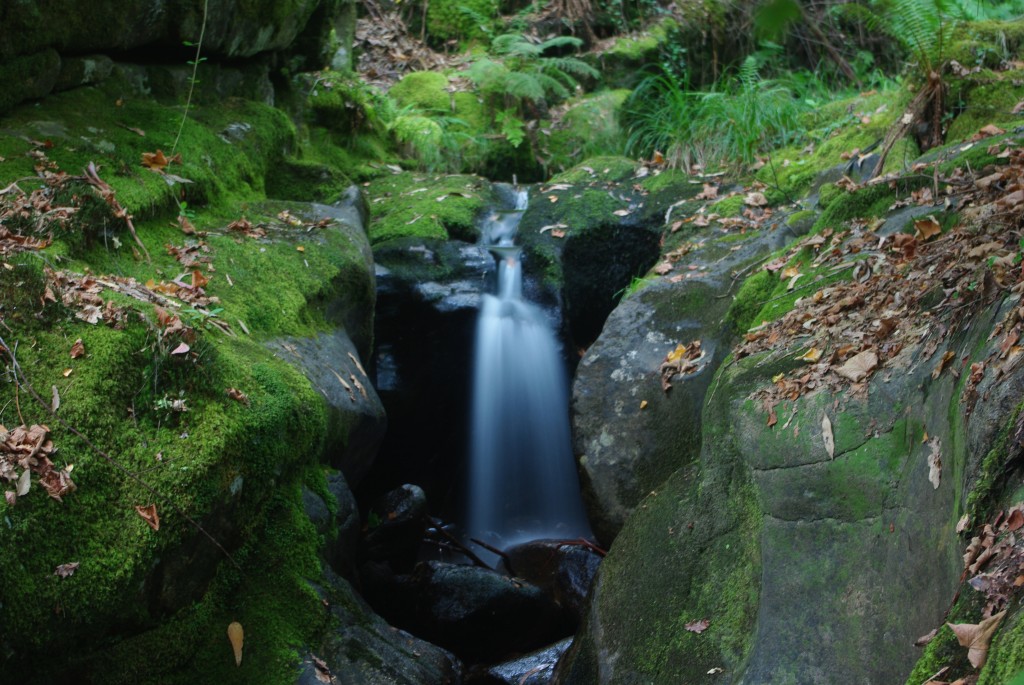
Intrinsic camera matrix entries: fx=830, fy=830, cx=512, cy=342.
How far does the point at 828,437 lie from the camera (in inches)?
129

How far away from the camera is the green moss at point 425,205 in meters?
7.80

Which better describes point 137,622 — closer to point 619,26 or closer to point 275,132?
point 275,132

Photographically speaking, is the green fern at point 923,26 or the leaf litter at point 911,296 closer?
the leaf litter at point 911,296

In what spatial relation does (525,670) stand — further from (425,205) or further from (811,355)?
(425,205)

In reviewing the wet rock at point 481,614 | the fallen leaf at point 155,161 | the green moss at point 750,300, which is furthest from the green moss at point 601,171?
the wet rock at point 481,614

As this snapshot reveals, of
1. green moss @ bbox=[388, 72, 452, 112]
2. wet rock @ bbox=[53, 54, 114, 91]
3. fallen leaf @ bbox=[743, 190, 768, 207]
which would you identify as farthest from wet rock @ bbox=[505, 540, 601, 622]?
green moss @ bbox=[388, 72, 452, 112]

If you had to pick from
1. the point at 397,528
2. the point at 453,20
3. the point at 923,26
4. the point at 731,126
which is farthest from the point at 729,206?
the point at 453,20

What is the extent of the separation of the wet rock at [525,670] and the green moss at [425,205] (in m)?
4.12

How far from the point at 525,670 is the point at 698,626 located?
1654 millimetres

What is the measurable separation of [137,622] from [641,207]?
5943 millimetres

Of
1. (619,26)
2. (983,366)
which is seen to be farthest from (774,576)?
(619,26)

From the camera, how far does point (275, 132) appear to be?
7203 millimetres

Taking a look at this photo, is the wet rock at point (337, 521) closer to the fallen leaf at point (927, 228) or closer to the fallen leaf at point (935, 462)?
the fallen leaf at point (935, 462)

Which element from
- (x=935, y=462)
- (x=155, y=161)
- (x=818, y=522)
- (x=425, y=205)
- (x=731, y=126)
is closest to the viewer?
(x=935, y=462)
